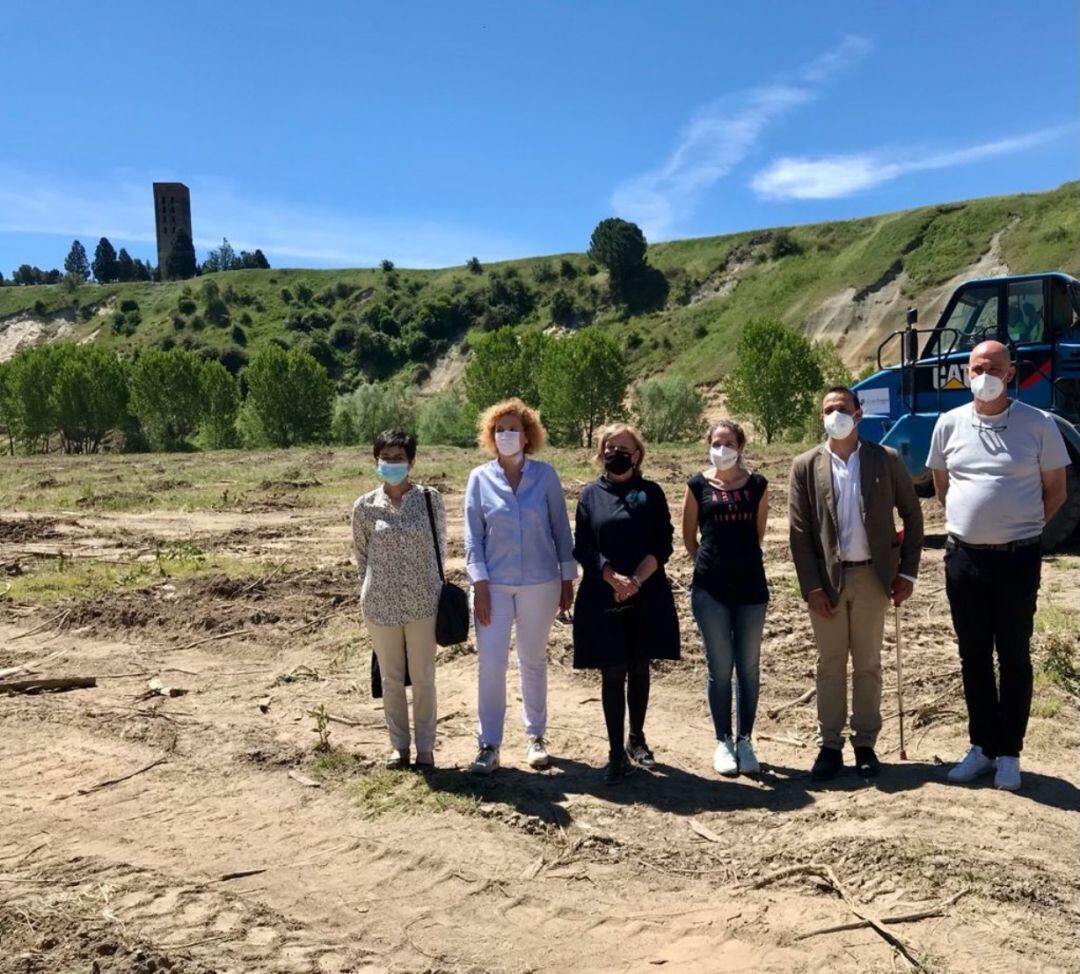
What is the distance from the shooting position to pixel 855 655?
4.98 meters

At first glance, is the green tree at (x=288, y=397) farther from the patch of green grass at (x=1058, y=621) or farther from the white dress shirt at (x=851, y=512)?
the white dress shirt at (x=851, y=512)

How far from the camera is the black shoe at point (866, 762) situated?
5.00 metres

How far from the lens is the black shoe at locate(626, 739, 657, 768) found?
5395 millimetres

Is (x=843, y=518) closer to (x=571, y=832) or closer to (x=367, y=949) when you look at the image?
(x=571, y=832)

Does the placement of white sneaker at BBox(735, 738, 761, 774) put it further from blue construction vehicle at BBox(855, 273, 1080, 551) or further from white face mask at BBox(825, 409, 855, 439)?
blue construction vehicle at BBox(855, 273, 1080, 551)

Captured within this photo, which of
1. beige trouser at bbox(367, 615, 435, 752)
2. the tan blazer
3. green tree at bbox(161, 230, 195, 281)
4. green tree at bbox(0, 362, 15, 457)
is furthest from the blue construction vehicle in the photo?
green tree at bbox(161, 230, 195, 281)

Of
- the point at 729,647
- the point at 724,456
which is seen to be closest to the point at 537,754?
the point at 729,647

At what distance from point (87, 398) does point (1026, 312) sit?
2057 inches

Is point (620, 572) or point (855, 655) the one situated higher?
point (620, 572)

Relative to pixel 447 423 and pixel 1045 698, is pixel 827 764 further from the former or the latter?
pixel 447 423

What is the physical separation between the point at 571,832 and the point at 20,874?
8.51ft

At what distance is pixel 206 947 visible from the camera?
3729 millimetres

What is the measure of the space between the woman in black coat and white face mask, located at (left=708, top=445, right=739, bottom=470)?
13.5 inches

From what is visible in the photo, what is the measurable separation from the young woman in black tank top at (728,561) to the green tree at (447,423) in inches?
1871
